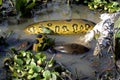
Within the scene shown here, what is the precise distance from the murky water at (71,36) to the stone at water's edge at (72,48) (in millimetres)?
71

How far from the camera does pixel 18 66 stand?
443 cm

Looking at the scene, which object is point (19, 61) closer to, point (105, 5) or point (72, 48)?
point (72, 48)

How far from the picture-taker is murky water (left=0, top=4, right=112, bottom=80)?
484cm

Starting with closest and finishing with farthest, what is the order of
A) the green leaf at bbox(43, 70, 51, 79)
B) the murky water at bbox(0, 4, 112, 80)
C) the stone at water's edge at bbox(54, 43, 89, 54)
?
1. the green leaf at bbox(43, 70, 51, 79)
2. the murky water at bbox(0, 4, 112, 80)
3. the stone at water's edge at bbox(54, 43, 89, 54)

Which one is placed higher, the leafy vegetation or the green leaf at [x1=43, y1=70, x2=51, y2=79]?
the leafy vegetation

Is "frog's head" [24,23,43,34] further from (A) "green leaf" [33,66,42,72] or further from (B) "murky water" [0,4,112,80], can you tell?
(A) "green leaf" [33,66,42,72]

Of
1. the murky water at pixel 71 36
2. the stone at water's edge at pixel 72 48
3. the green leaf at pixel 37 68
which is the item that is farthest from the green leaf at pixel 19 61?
the stone at water's edge at pixel 72 48

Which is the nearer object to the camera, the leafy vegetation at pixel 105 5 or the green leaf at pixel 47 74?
the green leaf at pixel 47 74

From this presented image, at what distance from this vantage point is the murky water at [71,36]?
4.84m

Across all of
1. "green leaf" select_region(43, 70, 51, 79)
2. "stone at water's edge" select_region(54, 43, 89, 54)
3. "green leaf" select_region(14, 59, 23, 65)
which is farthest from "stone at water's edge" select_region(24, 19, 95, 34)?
"green leaf" select_region(43, 70, 51, 79)

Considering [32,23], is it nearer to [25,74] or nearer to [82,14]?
[82,14]

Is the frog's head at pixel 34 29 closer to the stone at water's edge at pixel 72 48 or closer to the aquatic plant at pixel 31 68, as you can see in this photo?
the stone at water's edge at pixel 72 48

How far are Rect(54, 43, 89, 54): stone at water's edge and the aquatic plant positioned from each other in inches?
19.5

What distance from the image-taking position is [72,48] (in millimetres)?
5266
